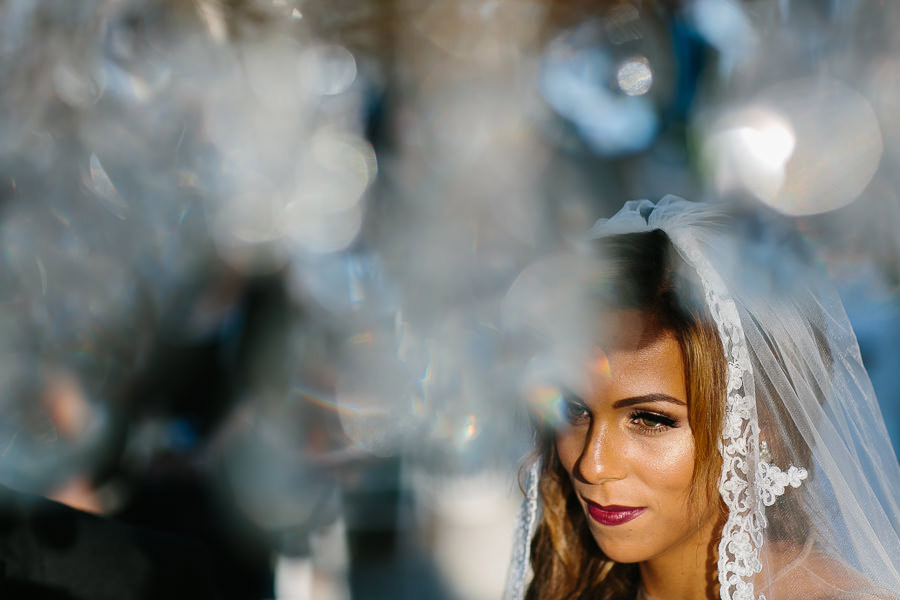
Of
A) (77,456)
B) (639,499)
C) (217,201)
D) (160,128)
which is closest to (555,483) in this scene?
(639,499)

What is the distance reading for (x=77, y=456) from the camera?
8.81ft

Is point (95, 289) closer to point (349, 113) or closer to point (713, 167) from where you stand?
point (349, 113)

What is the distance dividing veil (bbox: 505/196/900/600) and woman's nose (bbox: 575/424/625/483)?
188 millimetres

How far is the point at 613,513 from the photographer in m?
1.26

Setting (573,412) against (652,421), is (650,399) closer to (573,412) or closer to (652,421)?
(652,421)

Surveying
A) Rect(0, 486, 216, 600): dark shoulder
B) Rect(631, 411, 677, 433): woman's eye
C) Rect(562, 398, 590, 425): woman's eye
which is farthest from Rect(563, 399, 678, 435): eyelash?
Rect(0, 486, 216, 600): dark shoulder

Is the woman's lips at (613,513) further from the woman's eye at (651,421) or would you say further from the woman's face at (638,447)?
the woman's eye at (651,421)

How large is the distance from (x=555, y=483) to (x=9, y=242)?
2.80 m

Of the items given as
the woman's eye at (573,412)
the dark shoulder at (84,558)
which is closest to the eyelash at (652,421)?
the woman's eye at (573,412)

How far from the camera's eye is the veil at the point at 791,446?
115 centimetres

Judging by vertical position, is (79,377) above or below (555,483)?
above

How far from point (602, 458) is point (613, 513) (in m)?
0.12

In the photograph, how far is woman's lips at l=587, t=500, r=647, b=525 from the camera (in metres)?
1.24

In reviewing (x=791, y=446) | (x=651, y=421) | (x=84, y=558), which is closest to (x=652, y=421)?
(x=651, y=421)
